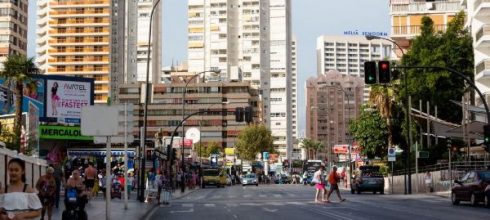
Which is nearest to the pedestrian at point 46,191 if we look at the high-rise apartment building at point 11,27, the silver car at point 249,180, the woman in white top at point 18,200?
the woman in white top at point 18,200

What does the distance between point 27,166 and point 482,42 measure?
144 ft

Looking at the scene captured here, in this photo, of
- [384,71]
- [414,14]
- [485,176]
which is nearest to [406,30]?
[414,14]

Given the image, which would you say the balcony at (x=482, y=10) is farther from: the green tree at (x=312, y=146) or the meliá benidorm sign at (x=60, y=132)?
the green tree at (x=312, y=146)

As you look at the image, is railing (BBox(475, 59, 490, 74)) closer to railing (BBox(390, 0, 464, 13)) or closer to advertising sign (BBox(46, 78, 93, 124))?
railing (BBox(390, 0, 464, 13))

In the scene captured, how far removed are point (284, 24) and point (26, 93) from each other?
470 feet

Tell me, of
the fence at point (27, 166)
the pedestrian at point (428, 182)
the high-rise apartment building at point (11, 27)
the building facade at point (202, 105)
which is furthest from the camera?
the building facade at point (202, 105)

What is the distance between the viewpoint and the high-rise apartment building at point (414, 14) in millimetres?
85062

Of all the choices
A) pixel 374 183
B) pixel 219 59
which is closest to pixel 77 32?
pixel 219 59

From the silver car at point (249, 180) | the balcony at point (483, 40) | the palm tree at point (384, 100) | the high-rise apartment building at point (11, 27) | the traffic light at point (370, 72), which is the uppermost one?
the high-rise apartment building at point (11, 27)

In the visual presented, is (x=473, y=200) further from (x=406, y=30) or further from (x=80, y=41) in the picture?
(x=80, y=41)

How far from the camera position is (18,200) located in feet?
28.8

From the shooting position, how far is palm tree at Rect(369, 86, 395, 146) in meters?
65.1

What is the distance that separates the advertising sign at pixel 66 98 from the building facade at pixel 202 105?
89.3 meters

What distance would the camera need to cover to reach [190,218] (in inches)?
941
